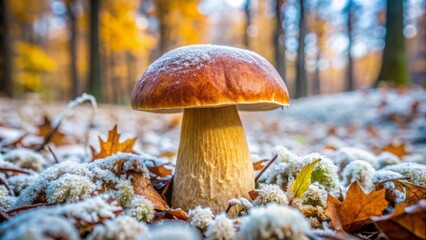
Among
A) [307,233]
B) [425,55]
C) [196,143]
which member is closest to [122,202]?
[196,143]

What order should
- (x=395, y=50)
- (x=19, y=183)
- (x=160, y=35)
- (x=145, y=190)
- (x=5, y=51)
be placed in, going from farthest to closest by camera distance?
1. (x=160, y=35)
2. (x=395, y=50)
3. (x=5, y=51)
4. (x=19, y=183)
5. (x=145, y=190)

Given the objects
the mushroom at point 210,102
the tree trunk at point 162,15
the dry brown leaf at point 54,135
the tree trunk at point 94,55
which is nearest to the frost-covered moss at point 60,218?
the mushroom at point 210,102

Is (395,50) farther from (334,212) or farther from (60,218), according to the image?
(60,218)

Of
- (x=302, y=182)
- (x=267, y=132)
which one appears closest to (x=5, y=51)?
(x=267, y=132)

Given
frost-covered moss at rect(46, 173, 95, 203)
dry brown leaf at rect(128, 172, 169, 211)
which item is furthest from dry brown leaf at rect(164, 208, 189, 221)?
frost-covered moss at rect(46, 173, 95, 203)

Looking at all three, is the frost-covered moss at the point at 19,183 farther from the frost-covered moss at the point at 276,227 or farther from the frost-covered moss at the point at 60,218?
the frost-covered moss at the point at 276,227

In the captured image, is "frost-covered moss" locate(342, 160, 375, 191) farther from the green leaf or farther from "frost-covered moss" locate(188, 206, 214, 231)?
"frost-covered moss" locate(188, 206, 214, 231)

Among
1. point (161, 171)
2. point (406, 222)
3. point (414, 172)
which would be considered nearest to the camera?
point (406, 222)
